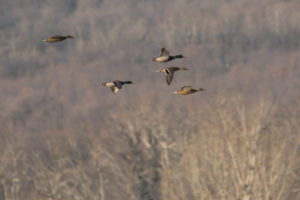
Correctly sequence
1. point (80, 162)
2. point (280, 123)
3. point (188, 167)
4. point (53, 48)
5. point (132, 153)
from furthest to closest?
point (53, 48) < point (80, 162) < point (132, 153) < point (280, 123) < point (188, 167)

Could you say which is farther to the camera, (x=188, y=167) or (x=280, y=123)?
(x=280, y=123)

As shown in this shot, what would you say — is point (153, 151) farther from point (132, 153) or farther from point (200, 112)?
point (200, 112)

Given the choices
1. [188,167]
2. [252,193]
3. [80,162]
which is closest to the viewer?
[252,193]

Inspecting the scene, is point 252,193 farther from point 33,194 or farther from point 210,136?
point 33,194

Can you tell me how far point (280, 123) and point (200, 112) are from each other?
57.7 ft

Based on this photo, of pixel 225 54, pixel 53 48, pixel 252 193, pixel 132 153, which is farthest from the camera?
pixel 53 48

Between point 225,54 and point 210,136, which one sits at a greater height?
point 225,54

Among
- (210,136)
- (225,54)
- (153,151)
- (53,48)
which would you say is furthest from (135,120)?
(53,48)

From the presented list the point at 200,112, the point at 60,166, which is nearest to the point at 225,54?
the point at 200,112

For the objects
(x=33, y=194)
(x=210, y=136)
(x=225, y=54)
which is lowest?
(x=33, y=194)

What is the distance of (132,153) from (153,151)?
2342mm

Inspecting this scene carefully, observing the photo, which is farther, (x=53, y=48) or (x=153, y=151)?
(x=53, y=48)

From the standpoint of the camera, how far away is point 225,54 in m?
174

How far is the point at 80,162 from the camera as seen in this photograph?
230ft
